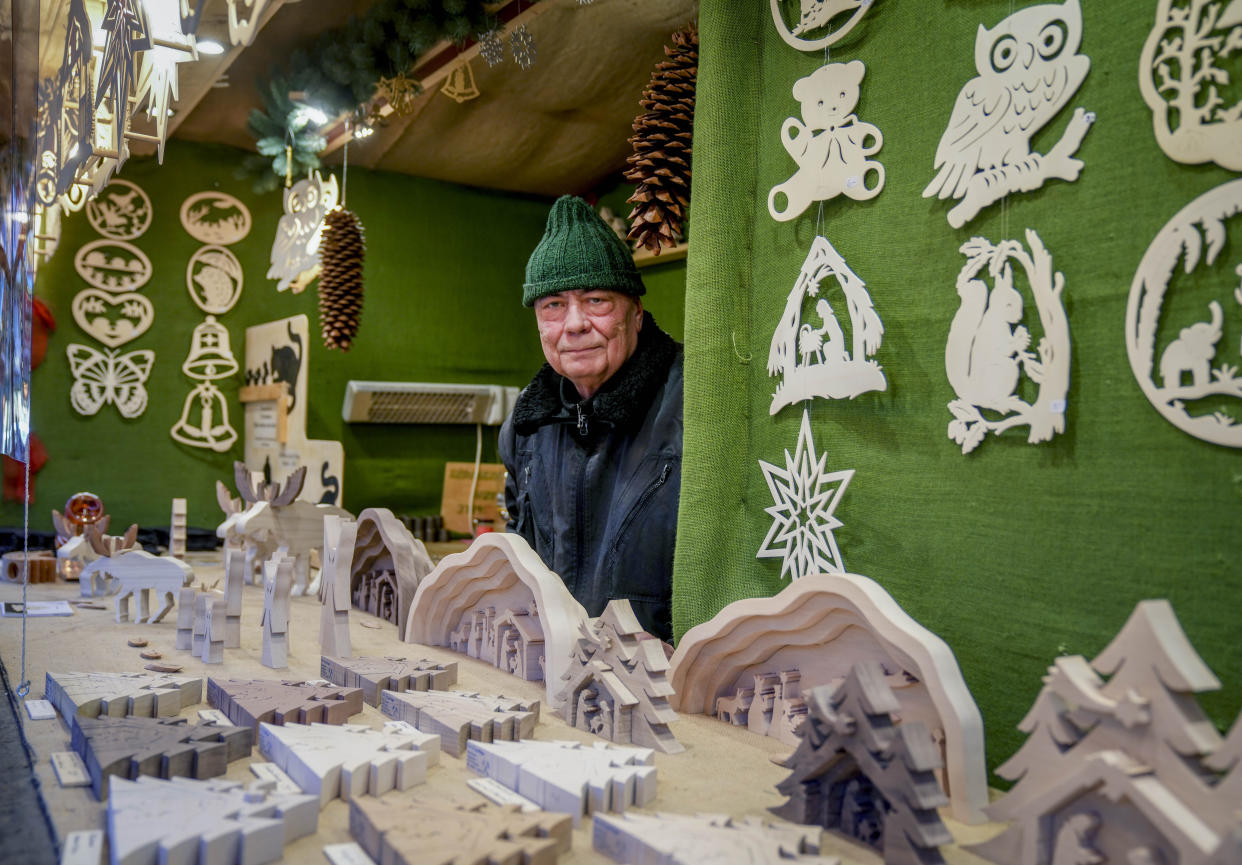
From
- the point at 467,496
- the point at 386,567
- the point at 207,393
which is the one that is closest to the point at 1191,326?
the point at 386,567

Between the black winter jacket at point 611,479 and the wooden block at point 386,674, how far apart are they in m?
0.35

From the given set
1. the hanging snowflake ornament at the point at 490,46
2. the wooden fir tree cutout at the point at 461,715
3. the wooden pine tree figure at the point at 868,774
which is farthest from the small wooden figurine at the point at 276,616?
the hanging snowflake ornament at the point at 490,46

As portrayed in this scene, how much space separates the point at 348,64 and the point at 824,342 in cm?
203

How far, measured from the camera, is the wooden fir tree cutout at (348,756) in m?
0.84

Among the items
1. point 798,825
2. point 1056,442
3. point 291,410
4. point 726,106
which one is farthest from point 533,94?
point 798,825

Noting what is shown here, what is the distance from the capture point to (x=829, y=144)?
1.13m

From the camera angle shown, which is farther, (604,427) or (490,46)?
(490,46)

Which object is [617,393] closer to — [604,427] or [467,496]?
[604,427]

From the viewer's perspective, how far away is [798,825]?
0.78 metres

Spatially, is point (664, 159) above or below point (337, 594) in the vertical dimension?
above

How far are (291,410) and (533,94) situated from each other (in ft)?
4.52

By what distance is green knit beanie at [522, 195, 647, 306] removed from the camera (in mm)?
1508

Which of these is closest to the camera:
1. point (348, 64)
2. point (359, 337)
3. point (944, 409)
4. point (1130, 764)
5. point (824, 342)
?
point (1130, 764)

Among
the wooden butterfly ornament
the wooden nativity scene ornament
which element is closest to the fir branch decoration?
the wooden nativity scene ornament
